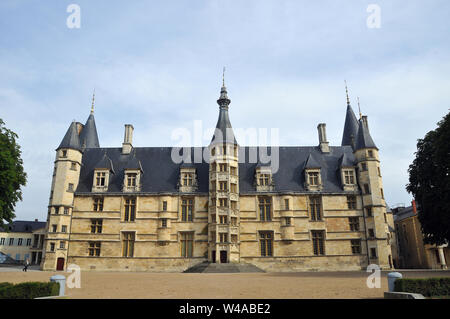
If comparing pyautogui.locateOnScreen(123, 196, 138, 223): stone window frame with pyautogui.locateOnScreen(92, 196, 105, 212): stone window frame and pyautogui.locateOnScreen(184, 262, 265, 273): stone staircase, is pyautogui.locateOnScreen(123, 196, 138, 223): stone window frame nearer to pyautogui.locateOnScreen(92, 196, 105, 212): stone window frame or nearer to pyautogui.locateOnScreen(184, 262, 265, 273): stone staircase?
pyautogui.locateOnScreen(92, 196, 105, 212): stone window frame

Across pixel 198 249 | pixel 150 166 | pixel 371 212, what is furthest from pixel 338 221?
pixel 150 166

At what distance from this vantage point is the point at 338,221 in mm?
34812

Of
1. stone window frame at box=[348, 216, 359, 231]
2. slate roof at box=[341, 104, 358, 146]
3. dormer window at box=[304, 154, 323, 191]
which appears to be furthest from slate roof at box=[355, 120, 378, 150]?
stone window frame at box=[348, 216, 359, 231]

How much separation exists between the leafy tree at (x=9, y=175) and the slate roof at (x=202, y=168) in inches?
320

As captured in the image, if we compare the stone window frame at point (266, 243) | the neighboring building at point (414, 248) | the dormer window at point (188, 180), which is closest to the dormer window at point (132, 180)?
the dormer window at point (188, 180)

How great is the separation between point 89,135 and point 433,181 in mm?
39593

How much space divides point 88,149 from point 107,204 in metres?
9.02

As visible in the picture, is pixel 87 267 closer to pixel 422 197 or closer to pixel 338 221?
pixel 338 221

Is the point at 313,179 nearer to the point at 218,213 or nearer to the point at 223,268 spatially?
the point at 218,213

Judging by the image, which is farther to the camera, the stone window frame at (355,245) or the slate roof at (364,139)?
the slate roof at (364,139)

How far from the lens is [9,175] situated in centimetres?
2466

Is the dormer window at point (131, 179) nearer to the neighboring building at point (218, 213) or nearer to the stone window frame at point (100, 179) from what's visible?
the neighboring building at point (218, 213)

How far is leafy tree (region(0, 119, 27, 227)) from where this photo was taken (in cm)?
2462

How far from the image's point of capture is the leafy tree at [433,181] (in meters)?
23.9
